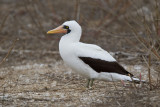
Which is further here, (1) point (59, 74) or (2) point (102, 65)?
(1) point (59, 74)

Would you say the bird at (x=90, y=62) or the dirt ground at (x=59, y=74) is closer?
the dirt ground at (x=59, y=74)

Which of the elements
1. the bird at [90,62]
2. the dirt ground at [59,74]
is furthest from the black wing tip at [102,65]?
the dirt ground at [59,74]

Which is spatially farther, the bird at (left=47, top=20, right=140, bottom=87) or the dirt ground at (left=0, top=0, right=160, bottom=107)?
the bird at (left=47, top=20, right=140, bottom=87)

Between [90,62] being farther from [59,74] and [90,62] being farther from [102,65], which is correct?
[59,74]

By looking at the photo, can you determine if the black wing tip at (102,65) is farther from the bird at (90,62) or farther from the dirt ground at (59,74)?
the dirt ground at (59,74)

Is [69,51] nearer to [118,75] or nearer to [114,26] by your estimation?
[118,75]

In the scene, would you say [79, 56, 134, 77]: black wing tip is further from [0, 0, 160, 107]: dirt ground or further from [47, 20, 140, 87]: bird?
[0, 0, 160, 107]: dirt ground

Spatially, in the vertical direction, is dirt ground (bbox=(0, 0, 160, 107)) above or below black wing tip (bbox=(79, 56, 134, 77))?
below

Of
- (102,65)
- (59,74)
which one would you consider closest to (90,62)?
(102,65)

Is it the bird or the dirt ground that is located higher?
the bird

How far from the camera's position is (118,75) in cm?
621

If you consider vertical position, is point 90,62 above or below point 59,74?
above

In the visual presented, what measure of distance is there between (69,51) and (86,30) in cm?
475

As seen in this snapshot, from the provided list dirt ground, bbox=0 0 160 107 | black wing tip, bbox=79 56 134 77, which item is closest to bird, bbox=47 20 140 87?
black wing tip, bbox=79 56 134 77
